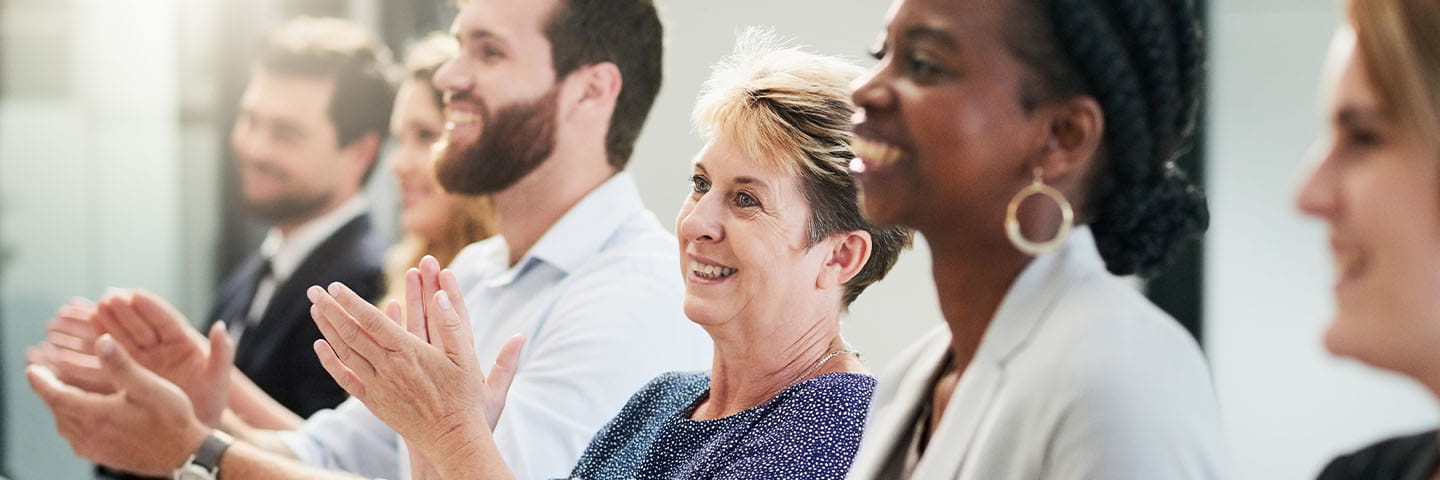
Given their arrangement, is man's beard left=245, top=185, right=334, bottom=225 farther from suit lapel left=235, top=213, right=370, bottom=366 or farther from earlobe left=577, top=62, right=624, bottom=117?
earlobe left=577, top=62, right=624, bottom=117

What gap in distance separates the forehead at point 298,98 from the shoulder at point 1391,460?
119 inches

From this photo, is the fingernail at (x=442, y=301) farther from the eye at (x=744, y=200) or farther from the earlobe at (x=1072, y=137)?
the earlobe at (x=1072, y=137)

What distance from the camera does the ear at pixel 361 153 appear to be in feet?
12.2

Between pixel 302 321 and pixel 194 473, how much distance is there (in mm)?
1031

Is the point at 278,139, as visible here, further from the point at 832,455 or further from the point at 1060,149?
the point at 1060,149

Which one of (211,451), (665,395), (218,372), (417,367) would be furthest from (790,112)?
(218,372)

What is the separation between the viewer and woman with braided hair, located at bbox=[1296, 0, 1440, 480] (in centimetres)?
86

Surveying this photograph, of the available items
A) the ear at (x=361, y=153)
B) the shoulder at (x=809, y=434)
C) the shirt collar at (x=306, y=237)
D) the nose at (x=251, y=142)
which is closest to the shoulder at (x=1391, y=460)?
the shoulder at (x=809, y=434)

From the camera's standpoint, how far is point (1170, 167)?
46.0 inches

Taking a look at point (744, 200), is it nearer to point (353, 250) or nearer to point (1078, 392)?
point (1078, 392)

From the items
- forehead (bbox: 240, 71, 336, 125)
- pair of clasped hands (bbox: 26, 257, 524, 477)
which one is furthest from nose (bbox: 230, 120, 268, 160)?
pair of clasped hands (bbox: 26, 257, 524, 477)

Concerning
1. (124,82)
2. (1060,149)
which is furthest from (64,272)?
(1060,149)

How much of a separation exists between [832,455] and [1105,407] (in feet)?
1.63

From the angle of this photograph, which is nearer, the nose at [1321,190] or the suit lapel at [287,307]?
the nose at [1321,190]
